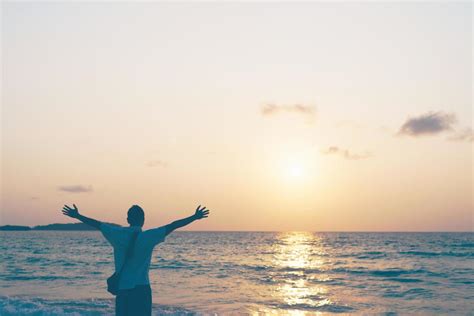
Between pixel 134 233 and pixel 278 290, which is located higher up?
pixel 134 233

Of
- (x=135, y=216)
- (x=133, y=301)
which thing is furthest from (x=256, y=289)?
(x=135, y=216)

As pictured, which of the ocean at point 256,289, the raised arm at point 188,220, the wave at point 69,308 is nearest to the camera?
the raised arm at point 188,220

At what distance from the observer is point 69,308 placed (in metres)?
15.7

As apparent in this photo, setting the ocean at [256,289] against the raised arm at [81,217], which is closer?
the raised arm at [81,217]

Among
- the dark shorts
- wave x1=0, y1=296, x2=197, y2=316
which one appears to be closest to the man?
the dark shorts

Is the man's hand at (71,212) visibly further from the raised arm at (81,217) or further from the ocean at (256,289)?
the ocean at (256,289)

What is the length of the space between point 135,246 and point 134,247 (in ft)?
0.06

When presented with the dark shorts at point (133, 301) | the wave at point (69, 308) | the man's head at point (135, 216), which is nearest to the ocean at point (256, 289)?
the wave at point (69, 308)

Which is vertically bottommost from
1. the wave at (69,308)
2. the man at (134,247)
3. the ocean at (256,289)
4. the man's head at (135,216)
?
the ocean at (256,289)

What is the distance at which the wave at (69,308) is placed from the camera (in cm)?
1428

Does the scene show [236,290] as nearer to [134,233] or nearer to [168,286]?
[168,286]

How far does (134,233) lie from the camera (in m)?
5.81

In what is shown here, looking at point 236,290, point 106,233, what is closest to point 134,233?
point 106,233

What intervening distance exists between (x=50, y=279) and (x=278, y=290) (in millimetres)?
12229
